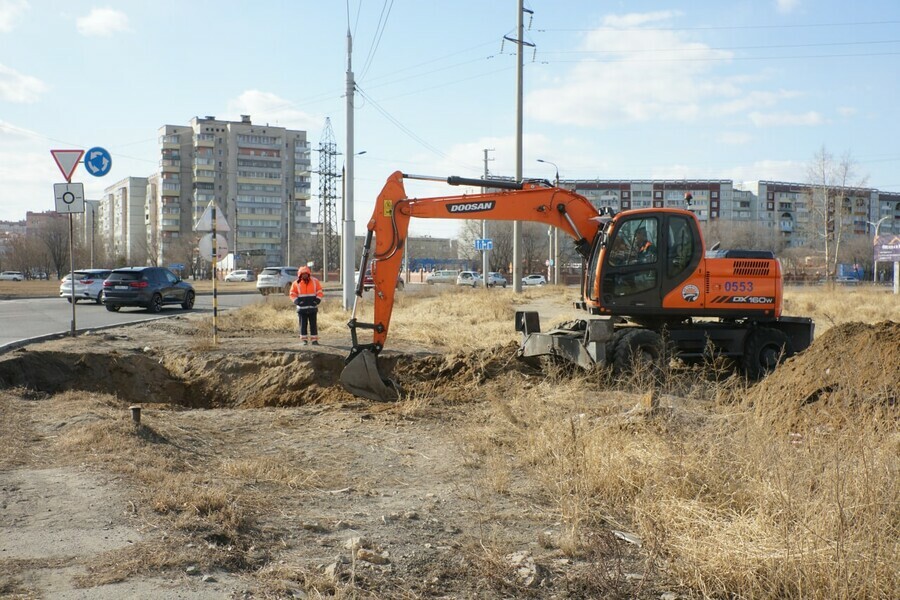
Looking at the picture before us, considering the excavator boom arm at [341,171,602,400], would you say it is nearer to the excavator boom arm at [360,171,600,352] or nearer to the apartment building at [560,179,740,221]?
the excavator boom arm at [360,171,600,352]

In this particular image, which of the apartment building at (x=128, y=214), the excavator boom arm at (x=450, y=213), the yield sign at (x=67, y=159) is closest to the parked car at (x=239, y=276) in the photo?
the apartment building at (x=128, y=214)

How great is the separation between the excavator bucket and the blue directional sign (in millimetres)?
8889

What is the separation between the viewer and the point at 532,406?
9430 millimetres

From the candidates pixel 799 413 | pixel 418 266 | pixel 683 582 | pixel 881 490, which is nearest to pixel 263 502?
pixel 683 582

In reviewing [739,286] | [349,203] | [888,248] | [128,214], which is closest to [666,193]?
[888,248]

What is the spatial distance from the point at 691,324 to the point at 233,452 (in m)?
8.68

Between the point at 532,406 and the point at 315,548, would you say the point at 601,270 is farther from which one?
the point at 315,548

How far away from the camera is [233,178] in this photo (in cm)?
11788

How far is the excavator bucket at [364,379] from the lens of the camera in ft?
37.1

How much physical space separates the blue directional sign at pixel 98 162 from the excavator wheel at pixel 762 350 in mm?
13297

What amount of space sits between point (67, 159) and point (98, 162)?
980 mm

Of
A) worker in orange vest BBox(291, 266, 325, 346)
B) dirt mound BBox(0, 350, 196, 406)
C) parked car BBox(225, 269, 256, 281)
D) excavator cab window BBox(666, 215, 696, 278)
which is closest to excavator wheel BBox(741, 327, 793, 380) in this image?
excavator cab window BBox(666, 215, 696, 278)

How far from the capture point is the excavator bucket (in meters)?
11.3

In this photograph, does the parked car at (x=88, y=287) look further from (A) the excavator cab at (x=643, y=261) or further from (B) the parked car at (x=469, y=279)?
(B) the parked car at (x=469, y=279)
